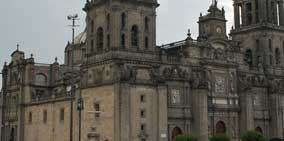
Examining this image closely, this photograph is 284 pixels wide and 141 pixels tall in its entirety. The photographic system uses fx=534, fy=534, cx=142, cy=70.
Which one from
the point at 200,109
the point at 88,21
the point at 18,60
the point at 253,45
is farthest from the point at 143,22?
the point at 18,60

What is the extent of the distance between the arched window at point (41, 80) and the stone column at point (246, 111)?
32.8m

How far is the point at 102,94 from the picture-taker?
65.1 meters

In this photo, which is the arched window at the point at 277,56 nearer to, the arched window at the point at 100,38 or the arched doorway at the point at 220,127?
the arched doorway at the point at 220,127

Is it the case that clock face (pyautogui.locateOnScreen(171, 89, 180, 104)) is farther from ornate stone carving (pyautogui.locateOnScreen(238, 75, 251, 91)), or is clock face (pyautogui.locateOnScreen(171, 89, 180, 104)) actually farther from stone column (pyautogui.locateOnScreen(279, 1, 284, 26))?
stone column (pyautogui.locateOnScreen(279, 1, 284, 26))

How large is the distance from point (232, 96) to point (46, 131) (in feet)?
90.9

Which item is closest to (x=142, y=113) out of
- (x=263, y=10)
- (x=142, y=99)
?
(x=142, y=99)

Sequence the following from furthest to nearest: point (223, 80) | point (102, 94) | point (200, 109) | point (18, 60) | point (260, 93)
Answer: point (18, 60), point (260, 93), point (223, 80), point (200, 109), point (102, 94)

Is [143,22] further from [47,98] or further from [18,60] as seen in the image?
[18,60]

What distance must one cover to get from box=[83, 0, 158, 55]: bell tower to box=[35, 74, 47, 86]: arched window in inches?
856

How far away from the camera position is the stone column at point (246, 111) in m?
75.2

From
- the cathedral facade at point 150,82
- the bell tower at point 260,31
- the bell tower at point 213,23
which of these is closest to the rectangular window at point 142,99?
the cathedral facade at point 150,82

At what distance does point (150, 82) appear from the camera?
6594 centimetres

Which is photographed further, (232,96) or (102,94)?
(232,96)

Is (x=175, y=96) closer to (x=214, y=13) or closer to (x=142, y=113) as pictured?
(x=142, y=113)
